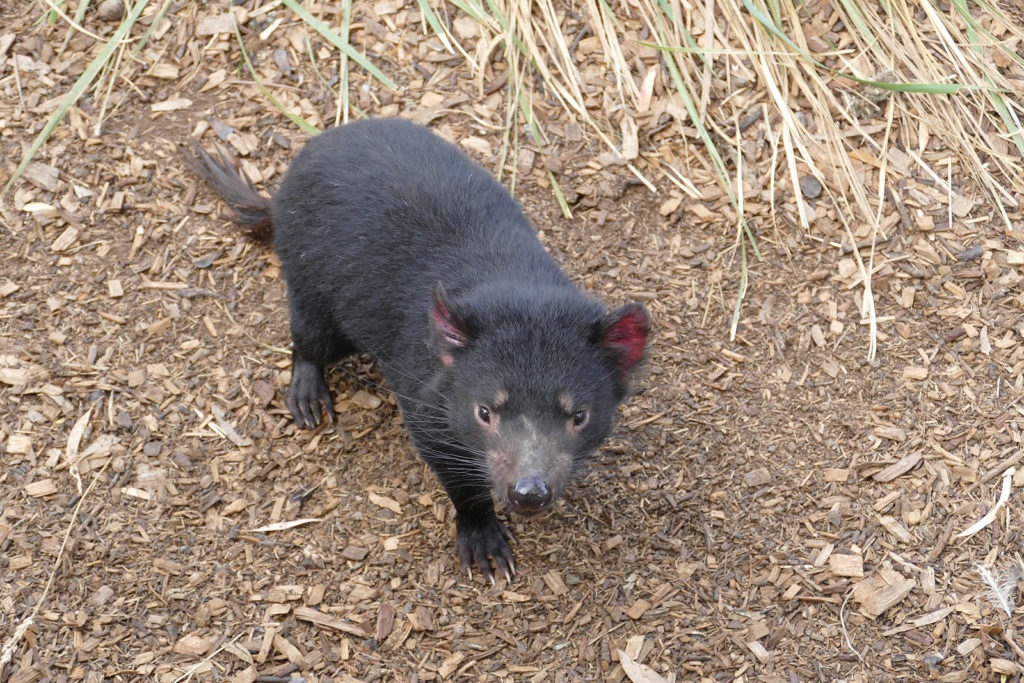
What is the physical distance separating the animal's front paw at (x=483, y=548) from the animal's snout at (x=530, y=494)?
85cm

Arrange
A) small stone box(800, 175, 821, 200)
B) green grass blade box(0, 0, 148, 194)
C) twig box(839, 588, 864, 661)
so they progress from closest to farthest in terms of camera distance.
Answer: twig box(839, 588, 864, 661), green grass blade box(0, 0, 148, 194), small stone box(800, 175, 821, 200)

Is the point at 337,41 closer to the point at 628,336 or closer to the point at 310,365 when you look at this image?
the point at 310,365

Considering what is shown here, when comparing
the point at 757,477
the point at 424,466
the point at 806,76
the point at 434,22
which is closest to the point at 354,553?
the point at 424,466

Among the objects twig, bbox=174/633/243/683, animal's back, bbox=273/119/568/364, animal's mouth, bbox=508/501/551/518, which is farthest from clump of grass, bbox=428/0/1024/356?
twig, bbox=174/633/243/683

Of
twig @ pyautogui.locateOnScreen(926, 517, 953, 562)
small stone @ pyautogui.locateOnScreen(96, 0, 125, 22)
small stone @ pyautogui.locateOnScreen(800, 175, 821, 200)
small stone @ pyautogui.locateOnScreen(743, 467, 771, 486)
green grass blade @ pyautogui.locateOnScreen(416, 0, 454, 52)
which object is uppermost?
green grass blade @ pyautogui.locateOnScreen(416, 0, 454, 52)

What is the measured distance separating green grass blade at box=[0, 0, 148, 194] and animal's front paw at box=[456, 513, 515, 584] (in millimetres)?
2812

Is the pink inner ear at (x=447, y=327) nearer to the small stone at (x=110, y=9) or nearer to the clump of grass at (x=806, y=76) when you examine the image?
the clump of grass at (x=806, y=76)

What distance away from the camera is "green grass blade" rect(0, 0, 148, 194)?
16.4 feet

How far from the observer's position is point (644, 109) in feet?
17.4

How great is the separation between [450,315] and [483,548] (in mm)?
1162

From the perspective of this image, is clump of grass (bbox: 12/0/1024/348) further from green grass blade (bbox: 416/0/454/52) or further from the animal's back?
the animal's back

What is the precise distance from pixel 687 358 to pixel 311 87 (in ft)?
7.92

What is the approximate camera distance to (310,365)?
15.5ft

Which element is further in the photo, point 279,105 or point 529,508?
point 279,105
